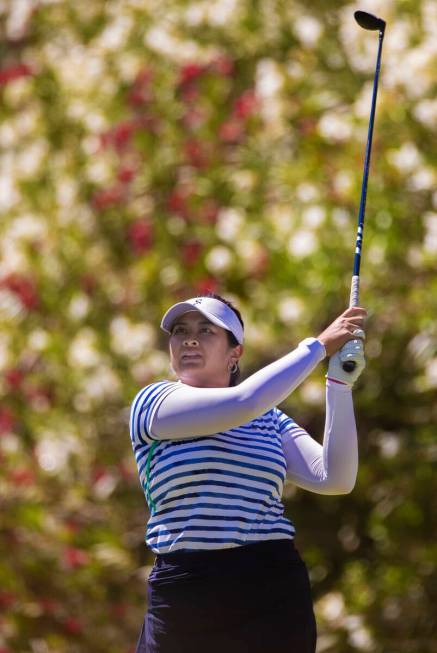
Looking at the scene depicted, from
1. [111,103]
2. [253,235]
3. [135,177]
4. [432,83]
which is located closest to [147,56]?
[111,103]

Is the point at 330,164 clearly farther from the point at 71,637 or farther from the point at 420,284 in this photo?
the point at 71,637

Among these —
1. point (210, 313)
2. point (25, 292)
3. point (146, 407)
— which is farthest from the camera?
point (25, 292)

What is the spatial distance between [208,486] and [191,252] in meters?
3.06

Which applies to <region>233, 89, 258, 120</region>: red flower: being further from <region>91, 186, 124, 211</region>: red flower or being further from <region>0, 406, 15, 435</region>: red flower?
<region>0, 406, 15, 435</region>: red flower

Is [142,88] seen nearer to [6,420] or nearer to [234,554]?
[6,420]

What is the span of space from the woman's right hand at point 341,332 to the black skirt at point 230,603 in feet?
1.16

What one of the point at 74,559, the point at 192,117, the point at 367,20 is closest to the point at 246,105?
the point at 192,117

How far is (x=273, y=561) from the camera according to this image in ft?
7.67

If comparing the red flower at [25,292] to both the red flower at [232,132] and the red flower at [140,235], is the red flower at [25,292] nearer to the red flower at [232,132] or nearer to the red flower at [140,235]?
the red flower at [140,235]

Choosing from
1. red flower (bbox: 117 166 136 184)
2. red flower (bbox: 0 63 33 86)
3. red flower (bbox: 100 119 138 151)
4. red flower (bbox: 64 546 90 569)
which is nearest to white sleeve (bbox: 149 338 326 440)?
red flower (bbox: 64 546 90 569)

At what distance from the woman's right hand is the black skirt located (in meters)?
0.35

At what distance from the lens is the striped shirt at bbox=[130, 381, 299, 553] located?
2.30m

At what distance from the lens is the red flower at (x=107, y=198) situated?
569cm

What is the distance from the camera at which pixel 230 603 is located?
230 centimetres
